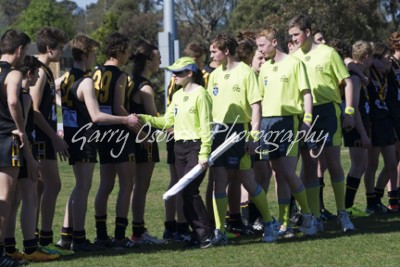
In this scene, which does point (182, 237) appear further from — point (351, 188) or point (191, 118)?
point (351, 188)

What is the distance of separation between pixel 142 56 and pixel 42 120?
4.74ft

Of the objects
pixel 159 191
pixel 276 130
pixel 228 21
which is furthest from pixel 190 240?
pixel 228 21

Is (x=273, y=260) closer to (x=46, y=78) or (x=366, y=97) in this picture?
(x=46, y=78)

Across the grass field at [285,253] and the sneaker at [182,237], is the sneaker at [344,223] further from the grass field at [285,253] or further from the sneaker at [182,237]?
the sneaker at [182,237]

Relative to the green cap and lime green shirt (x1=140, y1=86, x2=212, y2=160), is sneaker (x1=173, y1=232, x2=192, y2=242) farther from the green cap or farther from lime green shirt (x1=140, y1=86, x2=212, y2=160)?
the green cap

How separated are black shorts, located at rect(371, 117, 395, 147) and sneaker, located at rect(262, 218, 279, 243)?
2.85 meters

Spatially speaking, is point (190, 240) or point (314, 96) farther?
point (314, 96)

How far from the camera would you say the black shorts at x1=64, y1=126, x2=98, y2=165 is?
9.05 meters

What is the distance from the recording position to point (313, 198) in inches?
401

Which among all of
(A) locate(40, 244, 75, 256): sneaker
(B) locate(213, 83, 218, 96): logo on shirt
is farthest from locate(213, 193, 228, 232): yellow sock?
(A) locate(40, 244, 75, 256): sneaker

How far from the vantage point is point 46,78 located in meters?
8.92

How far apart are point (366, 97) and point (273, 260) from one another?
3996 millimetres

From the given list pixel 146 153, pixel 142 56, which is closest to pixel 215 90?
pixel 142 56

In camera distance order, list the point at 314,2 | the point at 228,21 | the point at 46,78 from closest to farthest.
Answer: the point at 46,78 → the point at 314,2 → the point at 228,21
